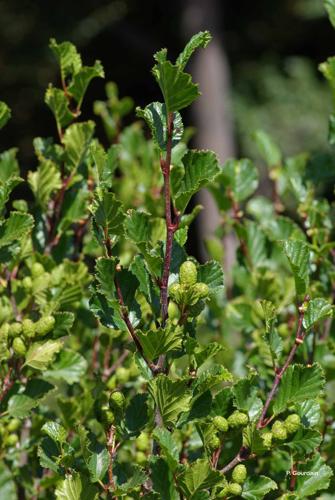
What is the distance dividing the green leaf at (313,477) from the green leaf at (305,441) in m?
0.04

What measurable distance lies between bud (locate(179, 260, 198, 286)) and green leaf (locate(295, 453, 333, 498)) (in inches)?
12.9

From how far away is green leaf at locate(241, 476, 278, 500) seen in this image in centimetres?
109

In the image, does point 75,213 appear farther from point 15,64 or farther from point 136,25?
point 136,25

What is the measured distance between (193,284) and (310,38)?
11636 mm

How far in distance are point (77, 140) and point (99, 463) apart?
1.99 ft

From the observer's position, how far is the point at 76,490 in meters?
1.03

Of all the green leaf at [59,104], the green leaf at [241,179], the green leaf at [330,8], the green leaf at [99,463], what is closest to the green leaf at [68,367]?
the green leaf at [99,463]

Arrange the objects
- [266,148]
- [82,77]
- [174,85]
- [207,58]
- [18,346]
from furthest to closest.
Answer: [207,58]
[266,148]
[82,77]
[18,346]
[174,85]

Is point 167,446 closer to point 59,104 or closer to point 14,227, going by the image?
point 14,227

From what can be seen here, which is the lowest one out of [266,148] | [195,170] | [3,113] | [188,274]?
[266,148]

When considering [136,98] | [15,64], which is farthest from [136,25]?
[15,64]

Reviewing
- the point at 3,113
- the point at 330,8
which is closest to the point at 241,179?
the point at 330,8

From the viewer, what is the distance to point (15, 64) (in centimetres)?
1014

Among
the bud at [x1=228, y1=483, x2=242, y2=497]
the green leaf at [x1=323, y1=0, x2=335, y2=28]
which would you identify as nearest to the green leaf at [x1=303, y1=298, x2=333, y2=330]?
the bud at [x1=228, y1=483, x2=242, y2=497]
